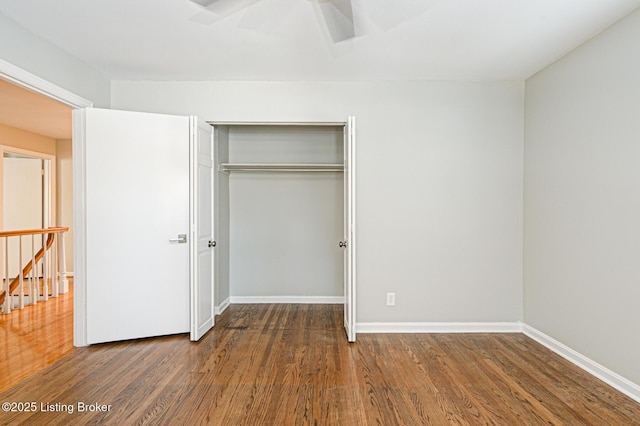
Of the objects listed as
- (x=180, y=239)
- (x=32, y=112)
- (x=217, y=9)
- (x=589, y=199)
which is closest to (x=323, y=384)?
(x=180, y=239)

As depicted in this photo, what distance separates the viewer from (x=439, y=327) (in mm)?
4055

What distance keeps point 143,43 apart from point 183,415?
2753mm

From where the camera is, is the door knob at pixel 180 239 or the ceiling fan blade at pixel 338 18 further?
the door knob at pixel 180 239

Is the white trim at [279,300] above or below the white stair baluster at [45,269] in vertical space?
below

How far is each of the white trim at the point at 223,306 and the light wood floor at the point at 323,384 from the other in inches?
Result: 35.2

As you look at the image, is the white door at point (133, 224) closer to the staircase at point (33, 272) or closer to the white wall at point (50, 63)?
the white wall at point (50, 63)

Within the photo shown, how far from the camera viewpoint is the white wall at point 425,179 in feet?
13.2

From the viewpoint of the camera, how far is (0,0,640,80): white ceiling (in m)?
2.61

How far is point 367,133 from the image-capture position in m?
4.05

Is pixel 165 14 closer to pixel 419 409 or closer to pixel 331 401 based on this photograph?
pixel 331 401

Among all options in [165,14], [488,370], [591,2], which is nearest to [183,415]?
[488,370]

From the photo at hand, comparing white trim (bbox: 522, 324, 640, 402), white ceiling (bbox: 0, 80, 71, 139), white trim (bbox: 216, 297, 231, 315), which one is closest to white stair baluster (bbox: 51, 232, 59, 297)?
white ceiling (bbox: 0, 80, 71, 139)

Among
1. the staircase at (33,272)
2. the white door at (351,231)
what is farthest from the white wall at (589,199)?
the staircase at (33,272)

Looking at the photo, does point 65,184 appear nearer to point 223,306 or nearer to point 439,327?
point 223,306
